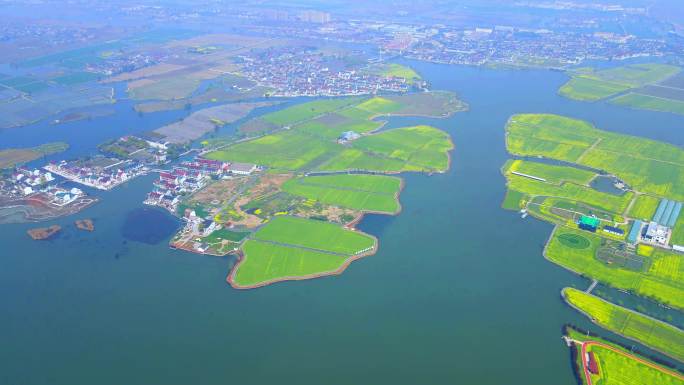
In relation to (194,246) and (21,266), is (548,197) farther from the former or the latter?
(21,266)

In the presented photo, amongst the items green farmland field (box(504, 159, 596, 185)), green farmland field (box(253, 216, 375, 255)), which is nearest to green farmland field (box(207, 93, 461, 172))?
green farmland field (box(504, 159, 596, 185))

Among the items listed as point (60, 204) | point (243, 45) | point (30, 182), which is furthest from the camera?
point (243, 45)

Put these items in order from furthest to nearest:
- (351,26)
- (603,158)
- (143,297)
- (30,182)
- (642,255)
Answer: (351,26), (603,158), (30,182), (642,255), (143,297)

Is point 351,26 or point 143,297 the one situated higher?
point 351,26

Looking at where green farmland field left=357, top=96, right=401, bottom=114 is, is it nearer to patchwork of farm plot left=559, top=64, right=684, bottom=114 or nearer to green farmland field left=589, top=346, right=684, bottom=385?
patchwork of farm plot left=559, top=64, right=684, bottom=114

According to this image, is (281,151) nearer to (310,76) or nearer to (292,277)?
(292,277)

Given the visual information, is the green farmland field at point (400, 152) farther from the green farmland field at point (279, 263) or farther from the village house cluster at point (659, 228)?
the village house cluster at point (659, 228)

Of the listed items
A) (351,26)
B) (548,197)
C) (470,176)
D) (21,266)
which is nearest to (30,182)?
(21,266)

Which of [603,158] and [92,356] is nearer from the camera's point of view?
[92,356]

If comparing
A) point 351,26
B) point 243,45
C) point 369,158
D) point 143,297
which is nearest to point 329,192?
point 369,158
